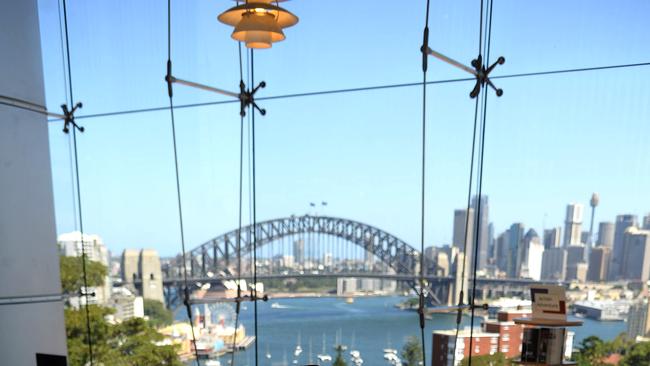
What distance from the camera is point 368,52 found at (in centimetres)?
443

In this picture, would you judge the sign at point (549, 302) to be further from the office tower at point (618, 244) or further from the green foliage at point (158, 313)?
the green foliage at point (158, 313)

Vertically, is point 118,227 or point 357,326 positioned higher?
point 118,227

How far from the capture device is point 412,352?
5152 mm

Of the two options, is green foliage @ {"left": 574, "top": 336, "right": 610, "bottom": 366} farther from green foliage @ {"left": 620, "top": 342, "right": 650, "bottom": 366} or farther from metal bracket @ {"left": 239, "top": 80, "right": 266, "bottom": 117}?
metal bracket @ {"left": 239, "top": 80, "right": 266, "bottom": 117}

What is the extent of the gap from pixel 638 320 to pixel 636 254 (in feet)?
2.07

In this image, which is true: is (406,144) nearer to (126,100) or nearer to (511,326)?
(511,326)

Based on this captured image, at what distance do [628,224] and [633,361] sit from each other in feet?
3.27

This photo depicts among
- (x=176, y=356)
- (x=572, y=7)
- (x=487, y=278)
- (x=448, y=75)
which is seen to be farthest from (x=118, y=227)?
(x=572, y=7)

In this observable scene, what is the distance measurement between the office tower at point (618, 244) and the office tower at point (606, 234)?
0.03 meters

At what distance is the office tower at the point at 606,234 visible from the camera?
10.8 feet

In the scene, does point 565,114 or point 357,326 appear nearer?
point 565,114

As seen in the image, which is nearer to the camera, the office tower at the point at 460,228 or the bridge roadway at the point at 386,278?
the office tower at the point at 460,228

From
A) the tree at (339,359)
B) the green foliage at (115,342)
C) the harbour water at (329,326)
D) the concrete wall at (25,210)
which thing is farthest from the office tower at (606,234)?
the green foliage at (115,342)

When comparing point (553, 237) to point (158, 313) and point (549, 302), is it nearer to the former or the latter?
point (549, 302)
